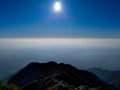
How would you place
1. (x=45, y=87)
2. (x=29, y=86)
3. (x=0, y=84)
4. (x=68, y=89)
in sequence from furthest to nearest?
1. (x=29, y=86)
2. (x=45, y=87)
3. (x=68, y=89)
4. (x=0, y=84)

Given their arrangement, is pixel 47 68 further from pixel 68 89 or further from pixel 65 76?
pixel 68 89

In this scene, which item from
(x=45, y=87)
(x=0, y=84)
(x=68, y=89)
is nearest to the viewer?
(x=0, y=84)

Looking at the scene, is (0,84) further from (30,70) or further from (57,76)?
(30,70)

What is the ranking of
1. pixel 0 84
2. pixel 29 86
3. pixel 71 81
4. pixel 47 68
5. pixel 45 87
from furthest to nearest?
pixel 47 68 → pixel 29 86 → pixel 71 81 → pixel 45 87 → pixel 0 84

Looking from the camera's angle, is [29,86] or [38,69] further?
[38,69]

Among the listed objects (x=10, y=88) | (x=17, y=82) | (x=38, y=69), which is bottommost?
(x=17, y=82)

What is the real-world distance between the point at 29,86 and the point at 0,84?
48.7 meters

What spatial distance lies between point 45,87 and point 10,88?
31.9 m

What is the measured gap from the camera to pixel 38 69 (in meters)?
157

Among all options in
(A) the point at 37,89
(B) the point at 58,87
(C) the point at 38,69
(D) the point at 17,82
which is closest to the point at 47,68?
(C) the point at 38,69

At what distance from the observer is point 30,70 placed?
527ft

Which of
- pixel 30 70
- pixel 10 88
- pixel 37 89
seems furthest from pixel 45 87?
pixel 30 70

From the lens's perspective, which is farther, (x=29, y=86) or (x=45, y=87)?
(x=29, y=86)

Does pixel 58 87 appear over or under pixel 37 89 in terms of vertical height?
over
